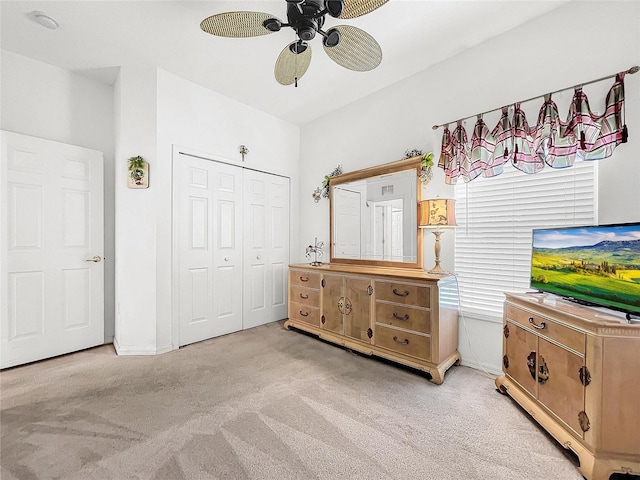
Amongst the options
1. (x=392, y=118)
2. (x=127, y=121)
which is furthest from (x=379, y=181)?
(x=127, y=121)

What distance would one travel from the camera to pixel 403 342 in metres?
2.45

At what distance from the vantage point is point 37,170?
2645 millimetres

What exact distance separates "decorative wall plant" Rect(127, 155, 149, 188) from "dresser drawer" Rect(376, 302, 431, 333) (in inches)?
99.8

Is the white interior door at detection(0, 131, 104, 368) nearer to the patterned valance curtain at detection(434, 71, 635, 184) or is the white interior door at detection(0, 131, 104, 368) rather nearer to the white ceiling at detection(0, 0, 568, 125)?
the white ceiling at detection(0, 0, 568, 125)

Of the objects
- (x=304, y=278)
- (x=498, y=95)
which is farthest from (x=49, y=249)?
(x=498, y=95)

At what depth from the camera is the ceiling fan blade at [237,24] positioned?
1665 mm

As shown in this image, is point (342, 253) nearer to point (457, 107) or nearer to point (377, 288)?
point (377, 288)

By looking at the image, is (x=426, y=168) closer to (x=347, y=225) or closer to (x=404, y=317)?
(x=347, y=225)

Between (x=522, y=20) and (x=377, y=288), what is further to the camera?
(x=377, y=288)

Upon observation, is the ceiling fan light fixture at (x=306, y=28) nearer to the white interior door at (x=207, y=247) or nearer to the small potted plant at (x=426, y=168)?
the small potted plant at (x=426, y=168)

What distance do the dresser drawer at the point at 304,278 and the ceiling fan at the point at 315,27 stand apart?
210 cm

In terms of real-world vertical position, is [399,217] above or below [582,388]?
above

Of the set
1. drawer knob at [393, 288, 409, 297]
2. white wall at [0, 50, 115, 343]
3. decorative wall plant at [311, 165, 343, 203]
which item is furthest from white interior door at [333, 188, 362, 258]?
white wall at [0, 50, 115, 343]

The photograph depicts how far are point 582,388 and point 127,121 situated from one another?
3.96 m
